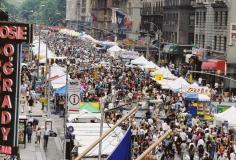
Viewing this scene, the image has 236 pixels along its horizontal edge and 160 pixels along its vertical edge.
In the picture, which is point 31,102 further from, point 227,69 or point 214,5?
point 214,5

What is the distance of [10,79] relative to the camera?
65.1 feet

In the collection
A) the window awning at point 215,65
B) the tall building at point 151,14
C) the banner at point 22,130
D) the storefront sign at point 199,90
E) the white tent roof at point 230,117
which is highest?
the tall building at point 151,14

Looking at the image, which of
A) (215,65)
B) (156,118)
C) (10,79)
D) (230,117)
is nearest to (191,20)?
(215,65)

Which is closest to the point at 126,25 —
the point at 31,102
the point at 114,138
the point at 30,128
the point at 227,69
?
the point at 227,69

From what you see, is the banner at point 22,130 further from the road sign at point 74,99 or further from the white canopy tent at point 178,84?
the white canopy tent at point 178,84

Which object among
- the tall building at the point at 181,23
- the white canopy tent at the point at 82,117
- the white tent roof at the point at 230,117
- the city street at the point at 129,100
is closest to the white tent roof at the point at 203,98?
the city street at the point at 129,100

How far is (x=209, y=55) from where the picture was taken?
264 feet

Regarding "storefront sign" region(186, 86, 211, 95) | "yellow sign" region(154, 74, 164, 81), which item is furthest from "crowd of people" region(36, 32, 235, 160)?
"storefront sign" region(186, 86, 211, 95)

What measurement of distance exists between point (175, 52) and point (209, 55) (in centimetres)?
1652

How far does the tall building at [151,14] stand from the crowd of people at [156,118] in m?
47.2

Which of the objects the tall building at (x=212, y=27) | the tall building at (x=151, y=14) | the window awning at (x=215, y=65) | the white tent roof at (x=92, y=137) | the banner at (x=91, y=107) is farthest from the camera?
the tall building at (x=151, y=14)

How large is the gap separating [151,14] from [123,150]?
108 m

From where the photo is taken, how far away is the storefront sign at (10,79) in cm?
1969

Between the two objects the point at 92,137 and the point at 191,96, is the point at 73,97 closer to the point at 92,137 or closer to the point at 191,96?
the point at 92,137
